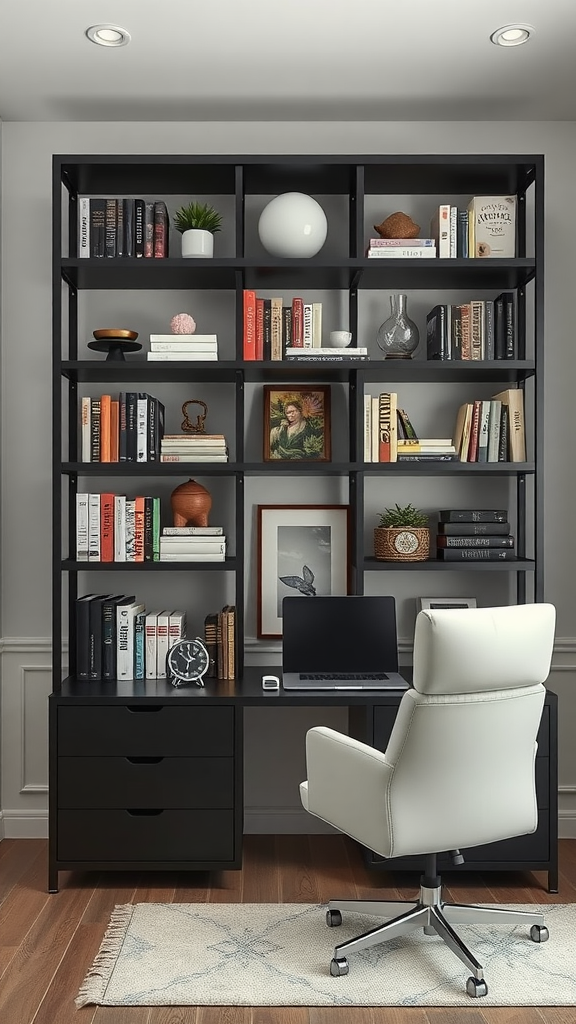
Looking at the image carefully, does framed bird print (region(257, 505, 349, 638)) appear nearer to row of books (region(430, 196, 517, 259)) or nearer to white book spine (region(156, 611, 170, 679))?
white book spine (region(156, 611, 170, 679))

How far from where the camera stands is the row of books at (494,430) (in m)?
3.39

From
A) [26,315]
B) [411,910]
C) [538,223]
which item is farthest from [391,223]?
[411,910]

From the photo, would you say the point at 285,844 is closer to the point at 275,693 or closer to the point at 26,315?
the point at 275,693

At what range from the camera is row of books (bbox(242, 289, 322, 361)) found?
3354mm

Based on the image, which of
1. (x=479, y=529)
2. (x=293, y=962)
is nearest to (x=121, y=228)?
(x=479, y=529)

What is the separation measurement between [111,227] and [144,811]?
2.09m

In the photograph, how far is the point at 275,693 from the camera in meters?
3.12

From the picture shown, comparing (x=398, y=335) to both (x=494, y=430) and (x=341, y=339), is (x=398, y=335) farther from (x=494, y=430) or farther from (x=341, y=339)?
(x=494, y=430)

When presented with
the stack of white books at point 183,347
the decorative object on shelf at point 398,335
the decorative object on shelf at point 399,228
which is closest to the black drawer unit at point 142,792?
the stack of white books at point 183,347

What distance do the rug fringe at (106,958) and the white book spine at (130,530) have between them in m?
1.19

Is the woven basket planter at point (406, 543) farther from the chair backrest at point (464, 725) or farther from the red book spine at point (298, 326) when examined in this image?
the chair backrest at point (464, 725)

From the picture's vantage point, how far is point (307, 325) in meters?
3.39

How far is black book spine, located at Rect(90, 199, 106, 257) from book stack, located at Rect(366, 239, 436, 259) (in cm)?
98

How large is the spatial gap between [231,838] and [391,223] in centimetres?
229
